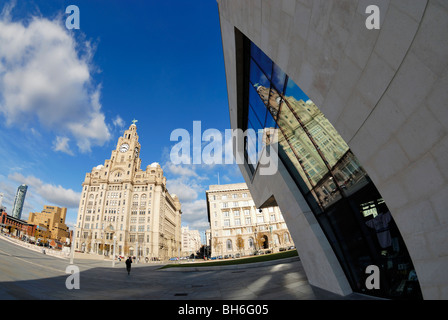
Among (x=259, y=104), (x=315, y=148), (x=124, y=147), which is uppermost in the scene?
→ (x=124, y=147)

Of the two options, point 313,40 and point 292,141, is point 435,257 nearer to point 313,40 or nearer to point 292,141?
point 313,40

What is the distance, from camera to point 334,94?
3615mm

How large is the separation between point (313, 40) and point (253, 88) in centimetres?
614

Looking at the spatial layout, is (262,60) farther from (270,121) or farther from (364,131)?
(364,131)

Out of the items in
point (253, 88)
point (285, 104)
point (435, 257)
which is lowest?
point (435, 257)

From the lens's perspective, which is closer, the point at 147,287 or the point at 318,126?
the point at 318,126

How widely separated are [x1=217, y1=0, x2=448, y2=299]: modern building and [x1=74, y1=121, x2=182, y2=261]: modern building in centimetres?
8639

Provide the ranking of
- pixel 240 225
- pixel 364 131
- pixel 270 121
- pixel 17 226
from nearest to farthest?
pixel 364 131
pixel 270 121
pixel 240 225
pixel 17 226

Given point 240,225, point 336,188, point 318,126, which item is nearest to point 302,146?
point 318,126

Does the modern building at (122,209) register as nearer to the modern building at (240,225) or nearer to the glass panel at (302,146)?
the modern building at (240,225)

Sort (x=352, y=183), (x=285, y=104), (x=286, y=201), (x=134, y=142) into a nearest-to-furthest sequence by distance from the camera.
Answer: (x=352, y=183)
(x=285, y=104)
(x=286, y=201)
(x=134, y=142)

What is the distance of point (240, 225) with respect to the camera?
72562mm

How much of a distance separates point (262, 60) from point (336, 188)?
17.8 ft
